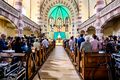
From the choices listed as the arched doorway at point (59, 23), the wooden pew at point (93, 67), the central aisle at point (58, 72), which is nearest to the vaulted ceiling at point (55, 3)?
the arched doorway at point (59, 23)

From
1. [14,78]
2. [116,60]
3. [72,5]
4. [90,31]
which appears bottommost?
[14,78]

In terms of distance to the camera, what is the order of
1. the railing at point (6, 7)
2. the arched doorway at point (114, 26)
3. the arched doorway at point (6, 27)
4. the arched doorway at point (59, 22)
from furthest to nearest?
1. the arched doorway at point (59, 22)
2. the arched doorway at point (6, 27)
3. the arched doorway at point (114, 26)
4. the railing at point (6, 7)

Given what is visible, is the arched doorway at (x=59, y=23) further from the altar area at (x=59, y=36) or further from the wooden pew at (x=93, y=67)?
the wooden pew at (x=93, y=67)

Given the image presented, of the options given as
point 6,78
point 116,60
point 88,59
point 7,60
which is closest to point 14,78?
point 6,78

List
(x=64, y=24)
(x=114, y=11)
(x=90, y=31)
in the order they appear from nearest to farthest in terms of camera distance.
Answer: (x=114, y=11)
(x=90, y=31)
(x=64, y=24)

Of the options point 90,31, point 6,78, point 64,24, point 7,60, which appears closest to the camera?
point 6,78

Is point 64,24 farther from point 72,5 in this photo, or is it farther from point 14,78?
point 14,78

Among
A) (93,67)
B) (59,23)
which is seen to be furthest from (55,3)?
(93,67)

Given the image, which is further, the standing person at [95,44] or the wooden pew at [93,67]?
the standing person at [95,44]

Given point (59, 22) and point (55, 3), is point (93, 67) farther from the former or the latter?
point (59, 22)

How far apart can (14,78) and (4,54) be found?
1.90 metres

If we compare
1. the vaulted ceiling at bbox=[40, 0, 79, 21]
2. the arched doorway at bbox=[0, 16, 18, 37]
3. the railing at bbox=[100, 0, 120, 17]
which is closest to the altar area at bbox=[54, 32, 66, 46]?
the vaulted ceiling at bbox=[40, 0, 79, 21]

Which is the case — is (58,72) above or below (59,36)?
below

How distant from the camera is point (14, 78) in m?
5.14
